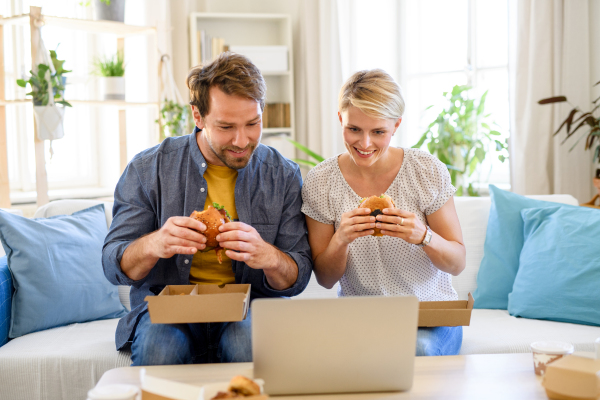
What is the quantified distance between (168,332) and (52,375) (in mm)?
525

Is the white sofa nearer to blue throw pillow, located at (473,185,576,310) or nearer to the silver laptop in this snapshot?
blue throw pillow, located at (473,185,576,310)

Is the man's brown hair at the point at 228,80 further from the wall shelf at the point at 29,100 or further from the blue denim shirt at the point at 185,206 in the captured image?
the wall shelf at the point at 29,100

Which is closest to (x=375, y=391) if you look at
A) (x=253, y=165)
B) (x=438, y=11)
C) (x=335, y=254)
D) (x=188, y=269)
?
(x=335, y=254)

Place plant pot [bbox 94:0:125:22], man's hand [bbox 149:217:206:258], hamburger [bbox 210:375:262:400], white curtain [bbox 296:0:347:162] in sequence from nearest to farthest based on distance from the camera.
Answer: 1. hamburger [bbox 210:375:262:400]
2. man's hand [bbox 149:217:206:258]
3. plant pot [bbox 94:0:125:22]
4. white curtain [bbox 296:0:347:162]

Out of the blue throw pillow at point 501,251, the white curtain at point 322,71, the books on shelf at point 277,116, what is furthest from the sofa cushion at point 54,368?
the books on shelf at point 277,116

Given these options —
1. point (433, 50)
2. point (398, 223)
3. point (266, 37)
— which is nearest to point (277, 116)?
point (266, 37)

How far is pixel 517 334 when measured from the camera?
194 centimetres

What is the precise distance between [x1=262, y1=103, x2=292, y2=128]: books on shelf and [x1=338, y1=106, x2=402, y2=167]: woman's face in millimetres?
2816

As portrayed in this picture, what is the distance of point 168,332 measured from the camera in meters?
1.56

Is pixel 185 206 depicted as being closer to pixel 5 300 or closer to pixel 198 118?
pixel 198 118

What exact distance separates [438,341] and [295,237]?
20.9 inches

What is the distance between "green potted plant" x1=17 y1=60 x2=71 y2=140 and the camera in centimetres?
287

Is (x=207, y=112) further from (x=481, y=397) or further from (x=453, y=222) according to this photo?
(x=481, y=397)

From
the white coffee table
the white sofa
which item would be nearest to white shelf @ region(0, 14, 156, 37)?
the white sofa
